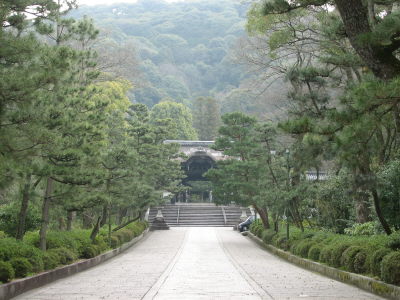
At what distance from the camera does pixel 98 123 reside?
559 inches

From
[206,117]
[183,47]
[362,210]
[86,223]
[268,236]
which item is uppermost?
[183,47]

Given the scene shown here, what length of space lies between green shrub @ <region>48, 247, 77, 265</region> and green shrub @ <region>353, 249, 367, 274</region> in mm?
6768

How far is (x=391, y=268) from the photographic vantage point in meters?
7.74

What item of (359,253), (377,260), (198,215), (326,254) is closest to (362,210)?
(326,254)

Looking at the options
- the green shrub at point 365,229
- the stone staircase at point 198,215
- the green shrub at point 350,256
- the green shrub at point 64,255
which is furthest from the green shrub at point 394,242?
the stone staircase at point 198,215

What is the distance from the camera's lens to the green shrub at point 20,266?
912 centimetres

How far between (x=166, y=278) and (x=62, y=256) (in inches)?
124

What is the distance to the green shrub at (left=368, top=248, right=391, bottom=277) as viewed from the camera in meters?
8.46

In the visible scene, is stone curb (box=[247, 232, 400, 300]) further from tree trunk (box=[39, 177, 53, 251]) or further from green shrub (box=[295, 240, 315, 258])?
tree trunk (box=[39, 177, 53, 251])

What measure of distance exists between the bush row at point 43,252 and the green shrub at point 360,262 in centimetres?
616

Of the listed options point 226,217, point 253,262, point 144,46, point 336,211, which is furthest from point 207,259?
point 144,46

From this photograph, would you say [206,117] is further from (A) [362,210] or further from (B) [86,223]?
(A) [362,210]

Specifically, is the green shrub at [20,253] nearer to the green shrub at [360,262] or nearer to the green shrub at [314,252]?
the green shrub at [360,262]

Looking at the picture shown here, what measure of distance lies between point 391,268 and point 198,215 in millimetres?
32010
